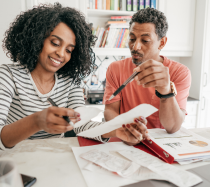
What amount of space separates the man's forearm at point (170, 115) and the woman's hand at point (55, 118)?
20.6 inches

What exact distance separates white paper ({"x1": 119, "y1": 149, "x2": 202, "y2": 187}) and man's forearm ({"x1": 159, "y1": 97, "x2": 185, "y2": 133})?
255mm

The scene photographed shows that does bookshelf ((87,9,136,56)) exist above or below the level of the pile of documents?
above

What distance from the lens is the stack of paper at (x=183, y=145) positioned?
682 millimetres

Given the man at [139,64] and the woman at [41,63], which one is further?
the man at [139,64]

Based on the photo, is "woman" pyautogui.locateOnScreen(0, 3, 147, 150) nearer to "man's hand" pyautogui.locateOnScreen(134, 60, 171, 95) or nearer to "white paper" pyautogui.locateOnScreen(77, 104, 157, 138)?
"white paper" pyautogui.locateOnScreen(77, 104, 157, 138)

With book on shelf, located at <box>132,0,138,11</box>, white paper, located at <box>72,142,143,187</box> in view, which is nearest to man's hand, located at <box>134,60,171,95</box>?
white paper, located at <box>72,142,143,187</box>

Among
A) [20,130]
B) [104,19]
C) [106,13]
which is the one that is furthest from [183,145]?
[104,19]

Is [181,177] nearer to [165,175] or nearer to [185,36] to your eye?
[165,175]

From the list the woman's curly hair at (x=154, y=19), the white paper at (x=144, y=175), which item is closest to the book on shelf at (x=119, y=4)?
the woman's curly hair at (x=154, y=19)

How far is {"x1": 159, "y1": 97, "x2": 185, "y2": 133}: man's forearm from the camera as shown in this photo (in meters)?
0.92

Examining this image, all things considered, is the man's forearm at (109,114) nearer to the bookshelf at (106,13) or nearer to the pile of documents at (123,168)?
the pile of documents at (123,168)

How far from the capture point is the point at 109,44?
2.24 m

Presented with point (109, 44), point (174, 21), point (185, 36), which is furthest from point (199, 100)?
point (109, 44)

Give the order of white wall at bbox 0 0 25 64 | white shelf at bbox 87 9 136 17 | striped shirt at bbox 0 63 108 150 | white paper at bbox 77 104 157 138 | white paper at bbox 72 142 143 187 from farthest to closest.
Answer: white shelf at bbox 87 9 136 17
white wall at bbox 0 0 25 64
striped shirt at bbox 0 63 108 150
white paper at bbox 77 104 157 138
white paper at bbox 72 142 143 187
